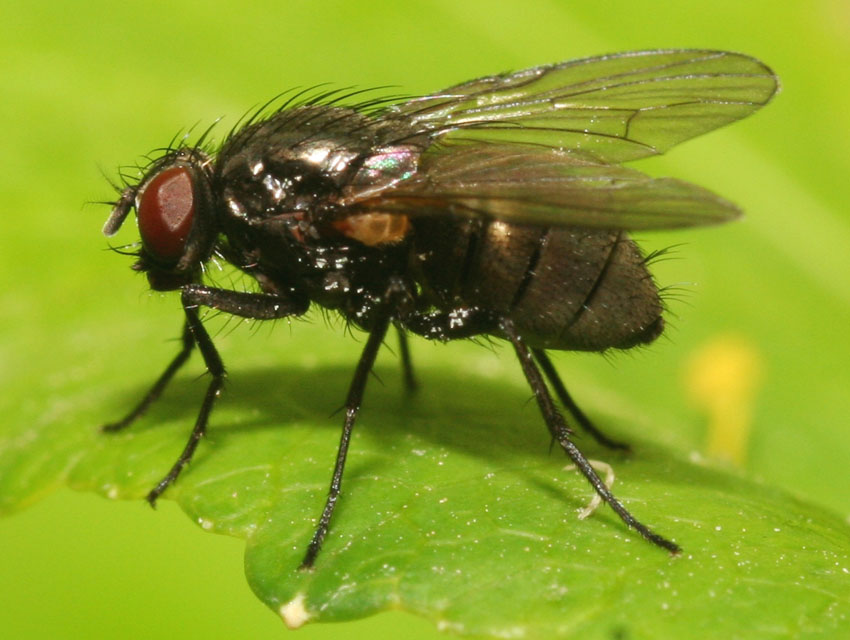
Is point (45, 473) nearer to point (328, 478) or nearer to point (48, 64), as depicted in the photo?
point (328, 478)

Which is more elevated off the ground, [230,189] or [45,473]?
[230,189]

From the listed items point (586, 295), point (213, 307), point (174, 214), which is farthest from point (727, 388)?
point (174, 214)

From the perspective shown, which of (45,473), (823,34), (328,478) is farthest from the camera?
(823,34)

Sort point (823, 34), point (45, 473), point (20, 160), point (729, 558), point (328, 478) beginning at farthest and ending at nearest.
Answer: point (823, 34), point (20, 160), point (45, 473), point (328, 478), point (729, 558)

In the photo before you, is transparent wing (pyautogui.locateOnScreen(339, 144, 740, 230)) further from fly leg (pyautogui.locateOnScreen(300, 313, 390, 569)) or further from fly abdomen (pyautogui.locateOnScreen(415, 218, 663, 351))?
fly leg (pyautogui.locateOnScreen(300, 313, 390, 569))

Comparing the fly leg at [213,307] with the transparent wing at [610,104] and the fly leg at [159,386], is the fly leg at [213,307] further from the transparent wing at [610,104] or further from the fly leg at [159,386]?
the transparent wing at [610,104]

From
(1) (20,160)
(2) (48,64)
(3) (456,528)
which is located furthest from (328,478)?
(2) (48,64)
